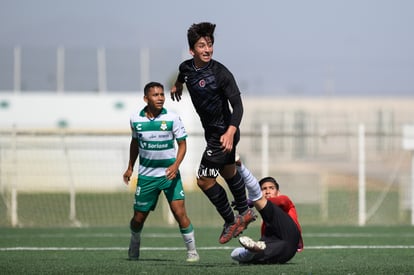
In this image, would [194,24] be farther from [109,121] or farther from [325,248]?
[109,121]

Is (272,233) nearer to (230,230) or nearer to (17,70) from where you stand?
(230,230)

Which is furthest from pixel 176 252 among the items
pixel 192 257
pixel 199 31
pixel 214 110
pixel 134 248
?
pixel 199 31

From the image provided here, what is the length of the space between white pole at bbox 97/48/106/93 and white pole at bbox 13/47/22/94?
3.02 metres

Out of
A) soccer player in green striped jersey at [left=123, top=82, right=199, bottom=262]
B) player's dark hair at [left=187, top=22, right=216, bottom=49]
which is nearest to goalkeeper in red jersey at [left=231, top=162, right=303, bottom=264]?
soccer player in green striped jersey at [left=123, top=82, right=199, bottom=262]

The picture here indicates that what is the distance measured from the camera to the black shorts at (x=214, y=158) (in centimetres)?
1023

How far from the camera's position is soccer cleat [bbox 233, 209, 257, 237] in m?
10.4

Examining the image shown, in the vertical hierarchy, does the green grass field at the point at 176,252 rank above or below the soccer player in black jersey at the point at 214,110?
below

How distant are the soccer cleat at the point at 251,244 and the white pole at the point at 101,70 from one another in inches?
1078

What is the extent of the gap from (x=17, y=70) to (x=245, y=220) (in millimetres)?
28735

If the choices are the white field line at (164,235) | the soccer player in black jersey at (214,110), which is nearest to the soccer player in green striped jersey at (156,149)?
the soccer player in black jersey at (214,110)

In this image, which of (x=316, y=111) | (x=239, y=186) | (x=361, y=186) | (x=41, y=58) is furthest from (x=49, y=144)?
(x=316, y=111)

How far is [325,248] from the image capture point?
13.9m

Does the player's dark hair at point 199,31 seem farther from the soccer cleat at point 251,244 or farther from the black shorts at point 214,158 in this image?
the soccer cleat at point 251,244

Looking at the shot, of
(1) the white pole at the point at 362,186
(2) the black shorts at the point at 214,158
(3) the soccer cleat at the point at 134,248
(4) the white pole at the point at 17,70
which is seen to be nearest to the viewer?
(2) the black shorts at the point at 214,158
